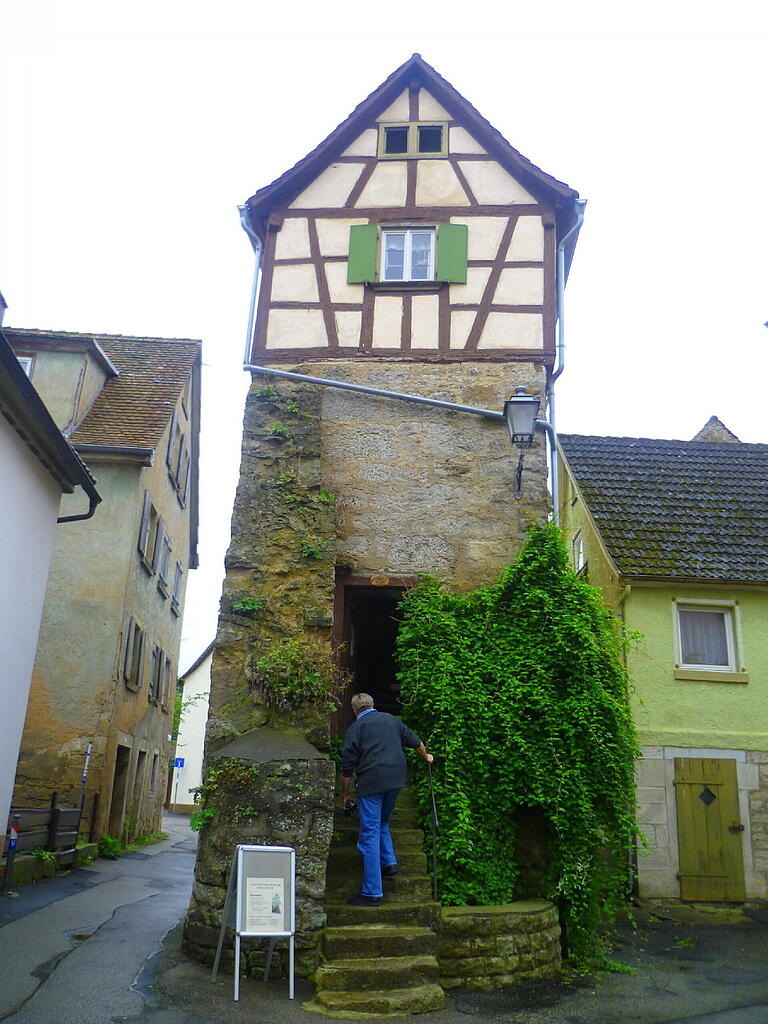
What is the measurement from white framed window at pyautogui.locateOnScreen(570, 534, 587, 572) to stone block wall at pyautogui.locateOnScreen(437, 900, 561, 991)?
384 inches

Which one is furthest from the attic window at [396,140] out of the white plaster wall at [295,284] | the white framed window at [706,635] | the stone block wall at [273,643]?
the white framed window at [706,635]

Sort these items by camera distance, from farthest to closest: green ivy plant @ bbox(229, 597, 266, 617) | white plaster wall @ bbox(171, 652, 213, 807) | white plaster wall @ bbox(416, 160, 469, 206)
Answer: white plaster wall @ bbox(171, 652, 213, 807) < white plaster wall @ bbox(416, 160, 469, 206) < green ivy plant @ bbox(229, 597, 266, 617)

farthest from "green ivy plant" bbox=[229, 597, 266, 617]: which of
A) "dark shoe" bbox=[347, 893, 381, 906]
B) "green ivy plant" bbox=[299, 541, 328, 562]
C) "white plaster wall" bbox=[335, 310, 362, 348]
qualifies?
"white plaster wall" bbox=[335, 310, 362, 348]

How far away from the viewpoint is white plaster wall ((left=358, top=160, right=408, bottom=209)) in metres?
12.3

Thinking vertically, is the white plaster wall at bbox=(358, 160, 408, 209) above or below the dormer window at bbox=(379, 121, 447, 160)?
below

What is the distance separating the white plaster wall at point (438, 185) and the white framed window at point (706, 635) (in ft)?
21.5

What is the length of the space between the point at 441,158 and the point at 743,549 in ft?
23.6

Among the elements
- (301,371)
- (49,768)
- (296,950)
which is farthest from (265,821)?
(49,768)

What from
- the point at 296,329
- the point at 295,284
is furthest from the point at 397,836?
the point at 295,284

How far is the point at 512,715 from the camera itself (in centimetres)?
856

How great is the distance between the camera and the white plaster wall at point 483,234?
1184 centimetres

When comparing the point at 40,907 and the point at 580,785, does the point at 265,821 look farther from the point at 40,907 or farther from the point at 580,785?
the point at 40,907

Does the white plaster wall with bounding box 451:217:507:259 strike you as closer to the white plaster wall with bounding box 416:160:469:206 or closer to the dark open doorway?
the white plaster wall with bounding box 416:160:469:206

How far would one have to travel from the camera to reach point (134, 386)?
18359mm
